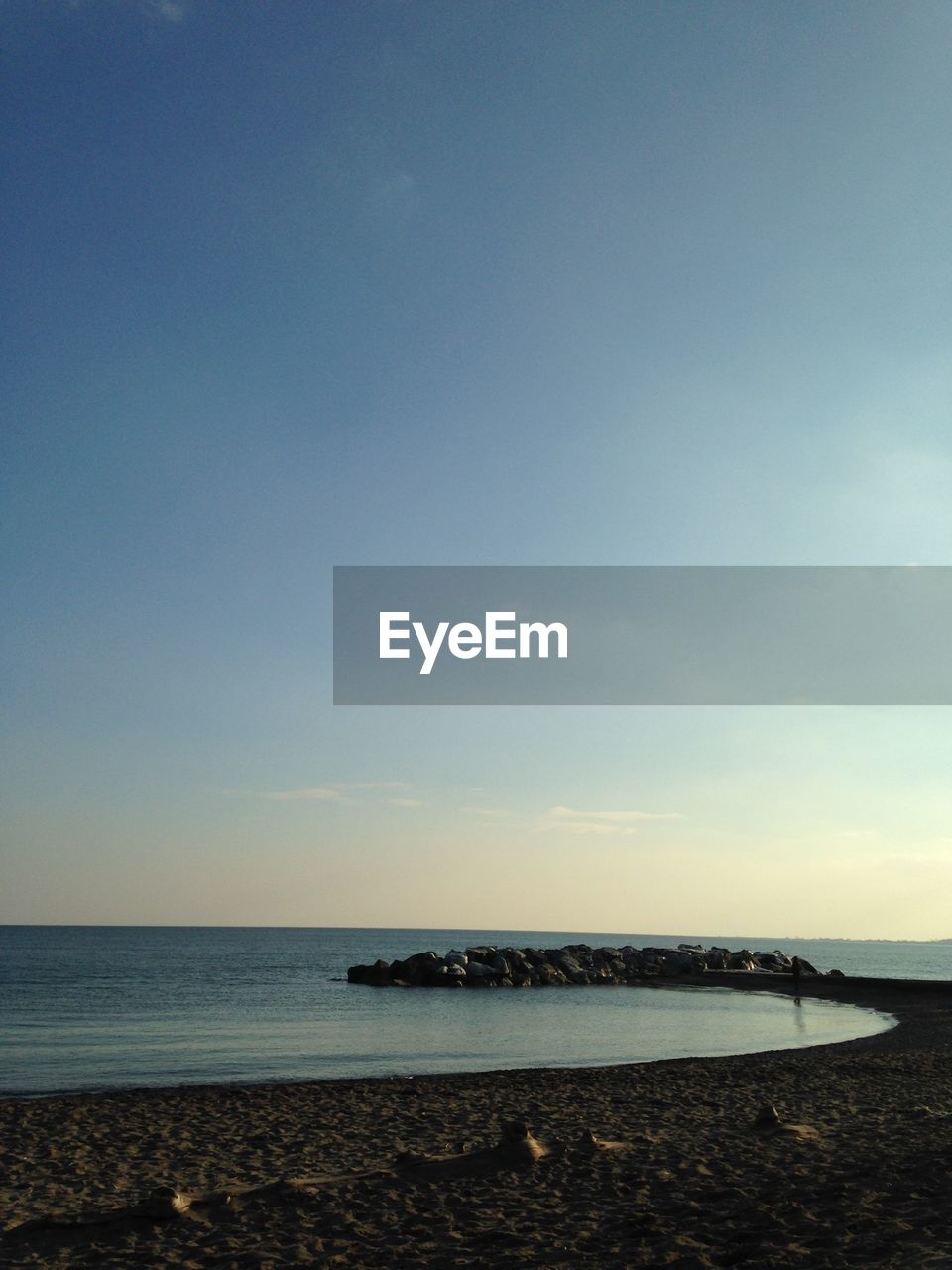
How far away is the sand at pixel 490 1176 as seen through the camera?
8.45m

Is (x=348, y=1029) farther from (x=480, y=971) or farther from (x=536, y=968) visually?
(x=536, y=968)

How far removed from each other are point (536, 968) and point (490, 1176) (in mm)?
52882

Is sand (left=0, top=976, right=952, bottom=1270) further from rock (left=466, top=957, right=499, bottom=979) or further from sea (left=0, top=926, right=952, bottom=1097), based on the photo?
rock (left=466, top=957, right=499, bottom=979)

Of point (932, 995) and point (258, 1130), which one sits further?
point (932, 995)

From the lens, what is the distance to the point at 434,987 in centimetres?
5597

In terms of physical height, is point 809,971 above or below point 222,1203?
below

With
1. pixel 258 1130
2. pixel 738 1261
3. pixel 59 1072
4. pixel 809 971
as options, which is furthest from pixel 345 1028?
pixel 809 971

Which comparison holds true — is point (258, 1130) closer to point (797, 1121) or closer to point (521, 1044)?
point (797, 1121)

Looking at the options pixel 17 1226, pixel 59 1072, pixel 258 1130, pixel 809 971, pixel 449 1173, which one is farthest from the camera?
pixel 809 971

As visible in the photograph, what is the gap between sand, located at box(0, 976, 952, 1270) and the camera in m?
8.45

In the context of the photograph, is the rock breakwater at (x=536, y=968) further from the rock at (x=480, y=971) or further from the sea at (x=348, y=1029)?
the sea at (x=348, y=1029)

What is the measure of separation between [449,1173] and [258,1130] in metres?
4.99

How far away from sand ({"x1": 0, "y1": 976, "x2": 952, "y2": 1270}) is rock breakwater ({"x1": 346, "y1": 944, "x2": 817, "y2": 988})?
133 ft

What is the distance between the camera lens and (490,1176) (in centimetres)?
1098
